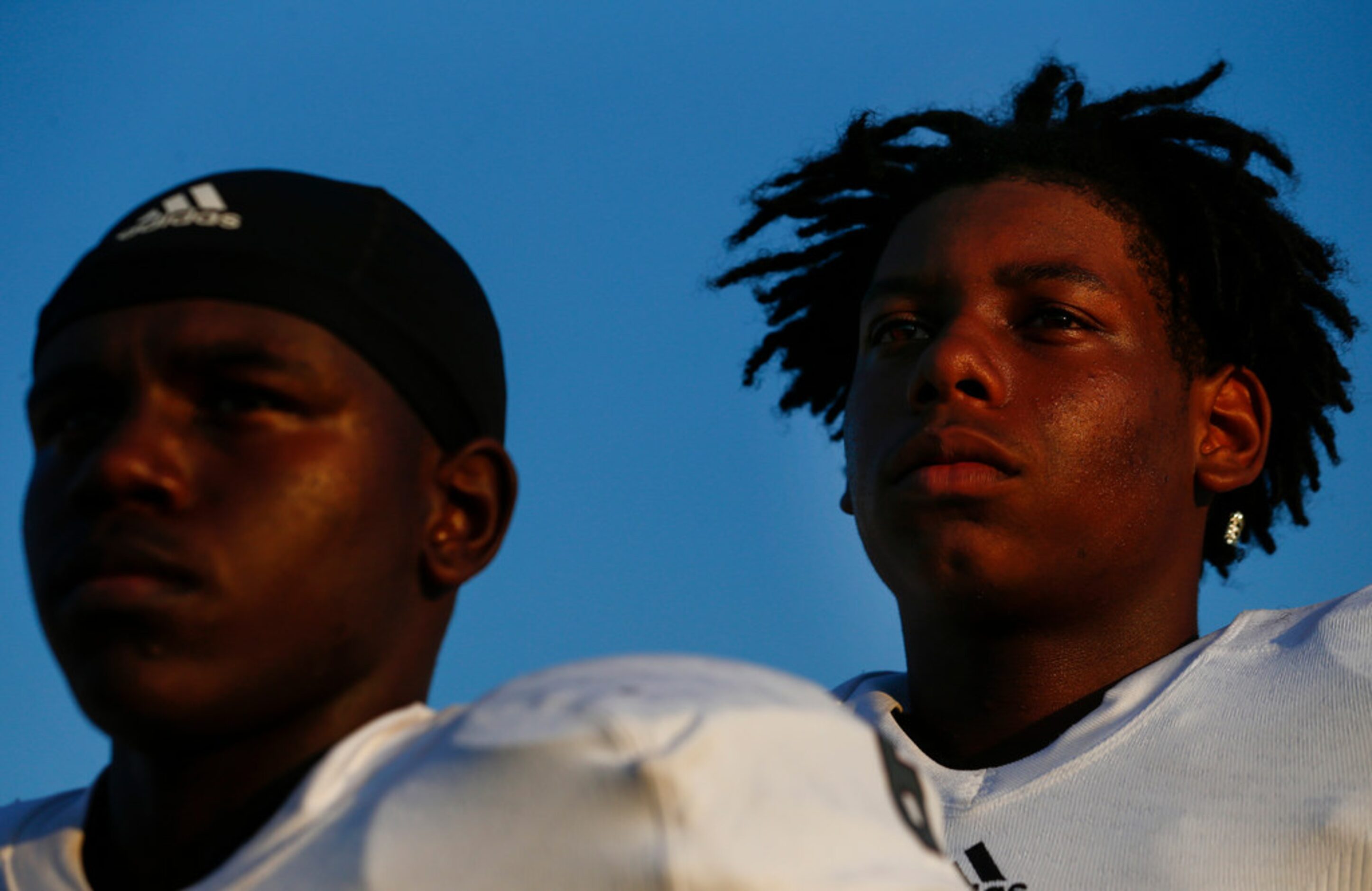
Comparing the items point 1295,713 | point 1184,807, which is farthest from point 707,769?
point 1295,713

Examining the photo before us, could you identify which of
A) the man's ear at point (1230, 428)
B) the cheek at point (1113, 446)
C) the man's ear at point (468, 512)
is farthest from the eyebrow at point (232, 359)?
the man's ear at point (1230, 428)

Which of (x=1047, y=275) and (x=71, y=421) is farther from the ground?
(x=71, y=421)

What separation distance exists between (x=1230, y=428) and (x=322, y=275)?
Result: 229 cm

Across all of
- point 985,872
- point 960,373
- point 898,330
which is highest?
point 898,330

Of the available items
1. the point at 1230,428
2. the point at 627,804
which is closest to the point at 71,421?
the point at 627,804

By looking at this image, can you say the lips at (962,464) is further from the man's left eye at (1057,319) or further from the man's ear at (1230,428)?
the man's ear at (1230,428)

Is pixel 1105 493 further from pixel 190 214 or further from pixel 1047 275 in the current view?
pixel 190 214

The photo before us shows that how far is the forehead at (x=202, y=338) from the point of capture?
186 centimetres

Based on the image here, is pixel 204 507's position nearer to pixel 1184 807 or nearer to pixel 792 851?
pixel 792 851

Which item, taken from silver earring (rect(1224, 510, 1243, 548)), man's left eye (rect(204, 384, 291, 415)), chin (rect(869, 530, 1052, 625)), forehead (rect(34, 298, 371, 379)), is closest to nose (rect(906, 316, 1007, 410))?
chin (rect(869, 530, 1052, 625))

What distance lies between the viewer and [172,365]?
186cm

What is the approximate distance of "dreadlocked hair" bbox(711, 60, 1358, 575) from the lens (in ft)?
11.8

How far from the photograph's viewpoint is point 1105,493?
10.1ft

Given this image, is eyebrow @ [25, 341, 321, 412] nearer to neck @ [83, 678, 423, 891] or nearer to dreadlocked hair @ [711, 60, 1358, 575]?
neck @ [83, 678, 423, 891]
